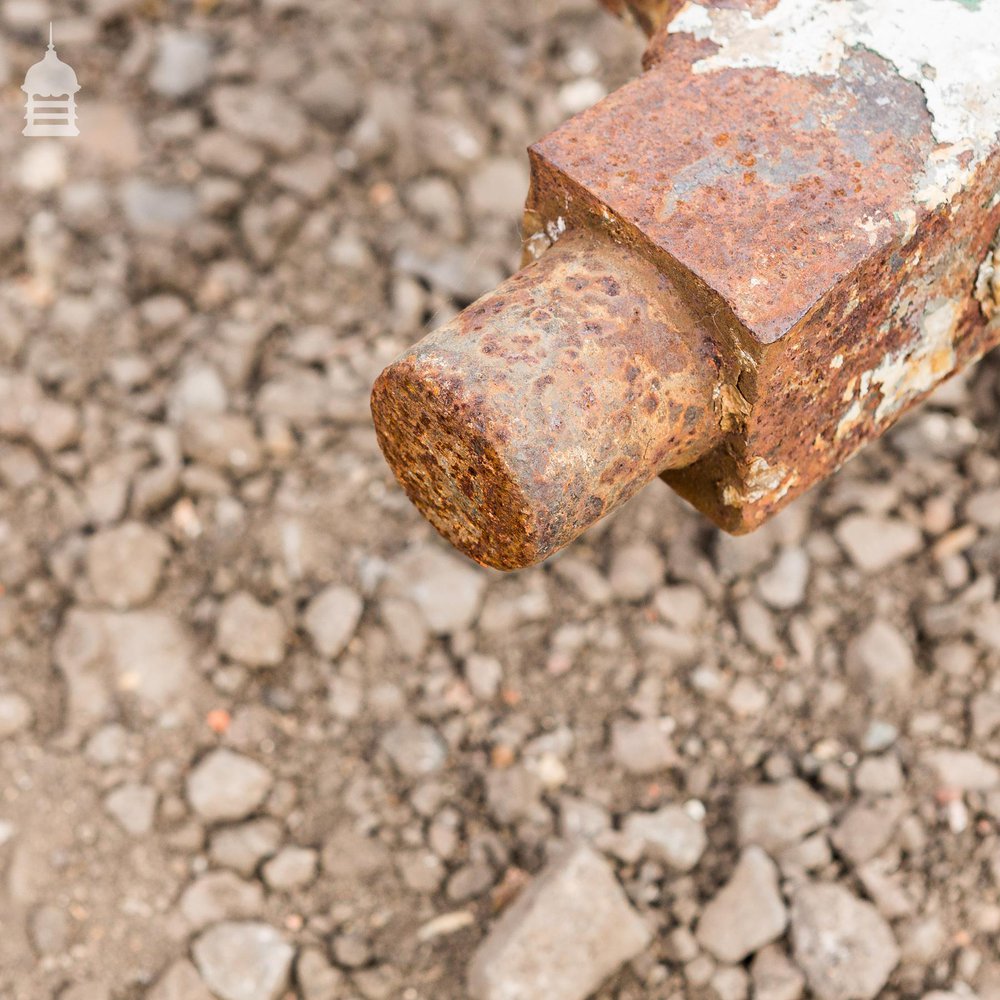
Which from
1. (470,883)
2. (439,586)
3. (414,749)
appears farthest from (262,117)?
(470,883)

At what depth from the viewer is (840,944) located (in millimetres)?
2012

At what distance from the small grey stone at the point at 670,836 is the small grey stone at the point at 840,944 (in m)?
0.17

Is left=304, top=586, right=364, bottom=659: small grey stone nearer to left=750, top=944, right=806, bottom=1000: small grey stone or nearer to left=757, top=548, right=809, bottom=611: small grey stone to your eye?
left=757, top=548, right=809, bottom=611: small grey stone

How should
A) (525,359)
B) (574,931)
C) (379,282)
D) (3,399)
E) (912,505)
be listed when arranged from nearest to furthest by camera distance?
(525,359) < (574,931) < (912,505) < (3,399) < (379,282)

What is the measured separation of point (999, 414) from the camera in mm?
2486

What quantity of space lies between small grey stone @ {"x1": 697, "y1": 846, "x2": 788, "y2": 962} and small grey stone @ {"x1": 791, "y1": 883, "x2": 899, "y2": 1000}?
0.11 feet

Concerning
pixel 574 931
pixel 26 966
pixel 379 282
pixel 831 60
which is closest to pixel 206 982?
pixel 26 966

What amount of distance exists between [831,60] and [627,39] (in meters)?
1.66

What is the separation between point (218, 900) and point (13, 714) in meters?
0.49

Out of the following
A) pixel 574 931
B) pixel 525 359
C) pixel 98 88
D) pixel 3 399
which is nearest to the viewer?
pixel 525 359

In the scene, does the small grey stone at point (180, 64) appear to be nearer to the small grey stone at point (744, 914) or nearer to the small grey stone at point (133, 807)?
the small grey stone at point (133, 807)

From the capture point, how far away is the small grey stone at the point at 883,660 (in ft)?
7.40

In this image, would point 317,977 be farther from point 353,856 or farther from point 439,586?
point 439,586

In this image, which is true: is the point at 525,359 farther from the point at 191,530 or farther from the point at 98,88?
the point at 98,88
